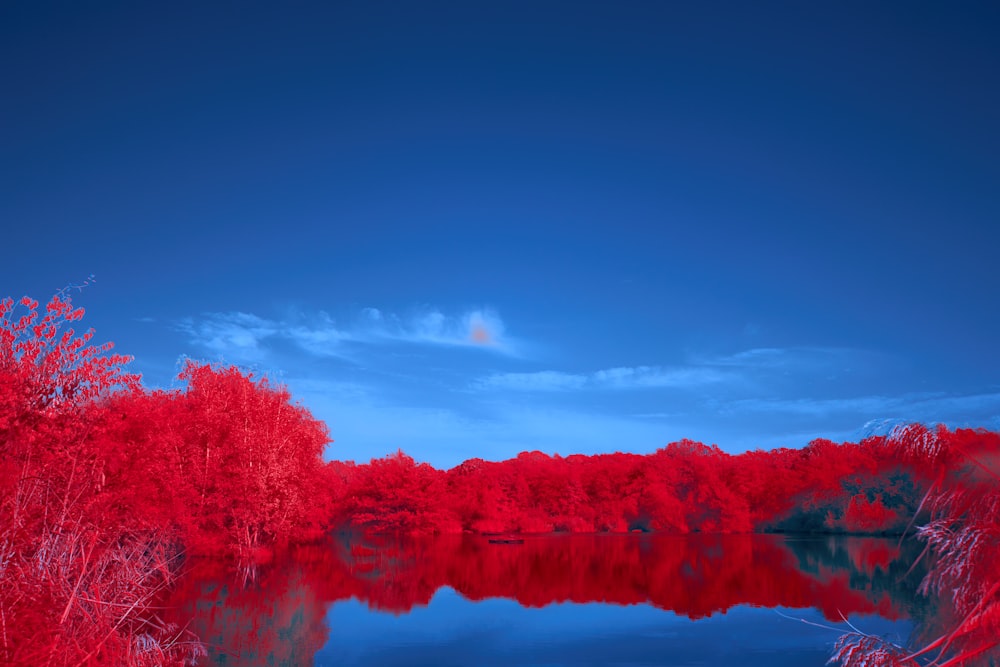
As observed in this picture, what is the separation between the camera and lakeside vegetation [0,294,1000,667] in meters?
7.64

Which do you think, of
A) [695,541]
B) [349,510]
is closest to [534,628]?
[695,541]

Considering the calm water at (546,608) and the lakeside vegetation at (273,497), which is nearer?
the lakeside vegetation at (273,497)

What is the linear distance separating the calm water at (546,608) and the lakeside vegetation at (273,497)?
2590 mm

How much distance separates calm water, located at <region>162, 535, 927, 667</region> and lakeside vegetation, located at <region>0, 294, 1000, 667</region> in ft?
8.50

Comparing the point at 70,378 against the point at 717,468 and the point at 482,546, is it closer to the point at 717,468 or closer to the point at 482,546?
the point at 482,546

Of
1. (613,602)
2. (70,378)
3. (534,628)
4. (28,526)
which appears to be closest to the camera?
(28,526)

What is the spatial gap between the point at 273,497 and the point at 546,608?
20707 mm

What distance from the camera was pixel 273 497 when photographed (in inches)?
1670

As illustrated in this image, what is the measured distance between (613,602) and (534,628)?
6015 millimetres

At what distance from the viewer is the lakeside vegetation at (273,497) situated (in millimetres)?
7641

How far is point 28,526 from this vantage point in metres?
9.64

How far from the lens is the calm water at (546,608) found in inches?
802

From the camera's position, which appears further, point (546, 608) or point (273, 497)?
point (273, 497)

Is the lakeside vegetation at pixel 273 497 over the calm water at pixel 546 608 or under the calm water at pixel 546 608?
over
